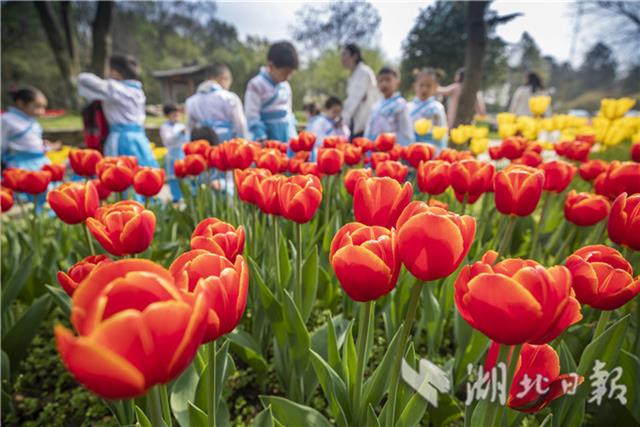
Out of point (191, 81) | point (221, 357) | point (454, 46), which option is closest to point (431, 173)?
point (221, 357)

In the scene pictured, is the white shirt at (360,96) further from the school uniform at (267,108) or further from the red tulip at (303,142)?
the red tulip at (303,142)

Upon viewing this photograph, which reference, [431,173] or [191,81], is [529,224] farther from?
[191,81]

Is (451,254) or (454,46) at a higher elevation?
(454,46)

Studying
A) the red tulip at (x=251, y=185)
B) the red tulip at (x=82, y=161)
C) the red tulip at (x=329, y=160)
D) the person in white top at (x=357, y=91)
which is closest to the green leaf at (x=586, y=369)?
→ the red tulip at (x=251, y=185)

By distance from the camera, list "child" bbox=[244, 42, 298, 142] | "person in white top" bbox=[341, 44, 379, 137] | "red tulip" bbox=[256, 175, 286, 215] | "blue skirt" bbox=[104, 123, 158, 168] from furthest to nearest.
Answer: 1. "person in white top" bbox=[341, 44, 379, 137]
2. "blue skirt" bbox=[104, 123, 158, 168]
3. "child" bbox=[244, 42, 298, 142]
4. "red tulip" bbox=[256, 175, 286, 215]

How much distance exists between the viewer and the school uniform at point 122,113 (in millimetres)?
4461

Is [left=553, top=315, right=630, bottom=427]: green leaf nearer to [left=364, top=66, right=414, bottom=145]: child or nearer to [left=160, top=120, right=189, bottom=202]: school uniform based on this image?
[left=364, top=66, right=414, bottom=145]: child

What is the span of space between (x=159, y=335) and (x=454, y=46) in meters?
29.5

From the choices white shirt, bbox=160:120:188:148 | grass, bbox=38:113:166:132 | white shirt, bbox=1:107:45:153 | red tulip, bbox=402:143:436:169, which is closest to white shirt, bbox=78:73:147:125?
white shirt, bbox=1:107:45:153

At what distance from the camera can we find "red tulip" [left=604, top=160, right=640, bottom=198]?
1401 mm

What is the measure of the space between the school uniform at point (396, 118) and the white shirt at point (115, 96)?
279 cm

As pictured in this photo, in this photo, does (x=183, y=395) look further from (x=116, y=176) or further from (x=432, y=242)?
(x=116, y=176)

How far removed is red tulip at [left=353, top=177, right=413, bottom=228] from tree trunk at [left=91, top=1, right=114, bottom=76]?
16410 millimetres

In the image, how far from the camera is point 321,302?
6.73 ft
